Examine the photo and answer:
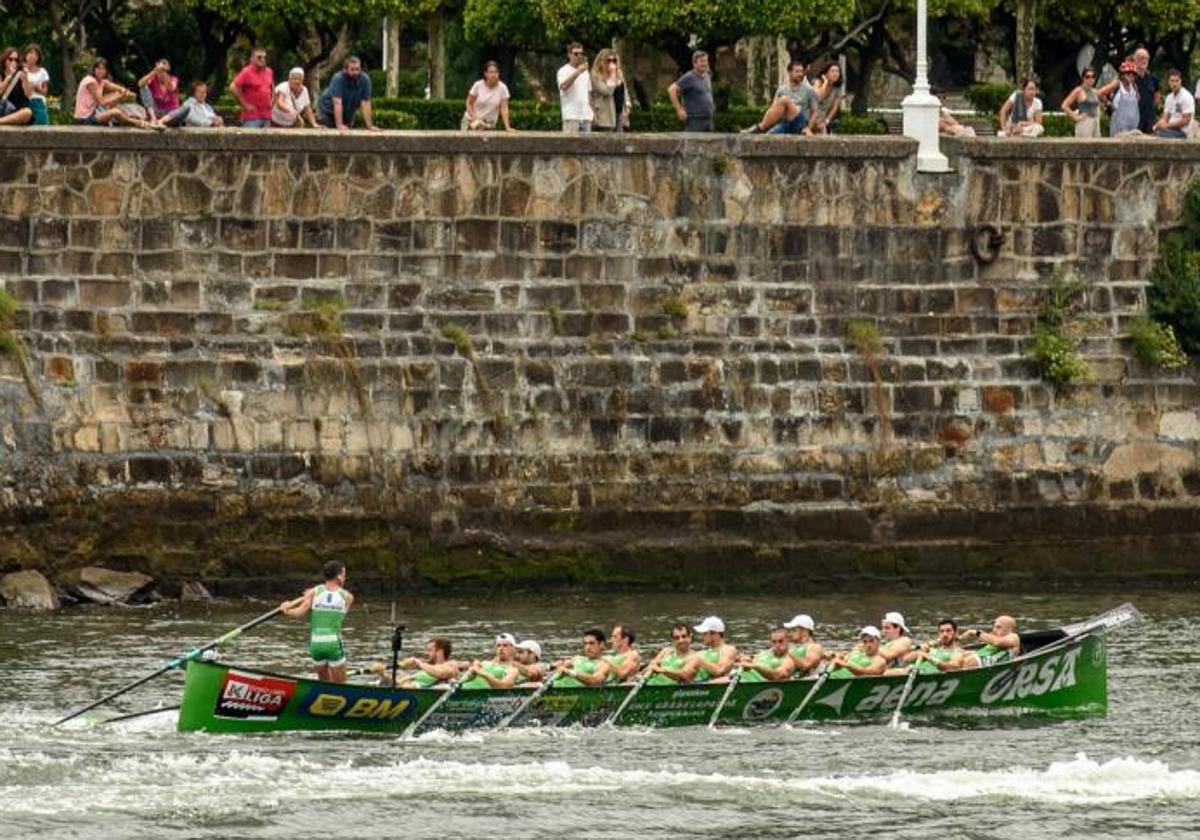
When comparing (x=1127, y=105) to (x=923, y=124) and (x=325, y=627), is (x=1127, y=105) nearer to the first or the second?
(x=923, y=124)

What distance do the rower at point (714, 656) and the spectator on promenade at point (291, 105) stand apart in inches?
333

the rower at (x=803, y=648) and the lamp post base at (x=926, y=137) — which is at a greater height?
the lamp post base at (x=926, y=137)

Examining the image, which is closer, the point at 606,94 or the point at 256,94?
the point at 256,94

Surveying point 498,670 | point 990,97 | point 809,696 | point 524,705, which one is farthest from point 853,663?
point 990,97

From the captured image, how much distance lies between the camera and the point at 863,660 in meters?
36.2

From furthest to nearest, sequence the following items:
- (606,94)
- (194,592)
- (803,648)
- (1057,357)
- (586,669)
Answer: (606,94), (1057,357), (194,592), (803,648), (586,669)

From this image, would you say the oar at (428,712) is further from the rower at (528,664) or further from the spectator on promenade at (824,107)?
the spectator on promenade at (824,107)

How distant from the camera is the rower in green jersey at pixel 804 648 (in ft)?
119

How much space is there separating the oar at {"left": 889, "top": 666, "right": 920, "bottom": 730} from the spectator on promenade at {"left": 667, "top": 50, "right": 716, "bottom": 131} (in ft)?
27.8

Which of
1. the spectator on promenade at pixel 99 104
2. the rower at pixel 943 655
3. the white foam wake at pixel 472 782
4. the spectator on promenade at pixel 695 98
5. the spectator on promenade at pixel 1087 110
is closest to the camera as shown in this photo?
the white foam wake at pixel 472 782

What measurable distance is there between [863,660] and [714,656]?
1.44 metres

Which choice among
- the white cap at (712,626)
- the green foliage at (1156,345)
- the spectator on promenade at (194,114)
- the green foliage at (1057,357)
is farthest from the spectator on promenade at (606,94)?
the white cap at (712,626)

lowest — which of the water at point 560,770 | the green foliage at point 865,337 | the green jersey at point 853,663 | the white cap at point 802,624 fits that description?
the water at point 560,770

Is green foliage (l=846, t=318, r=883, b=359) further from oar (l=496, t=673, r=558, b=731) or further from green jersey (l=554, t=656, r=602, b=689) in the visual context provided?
oar (l=496, t=673, r=558, b=731)
